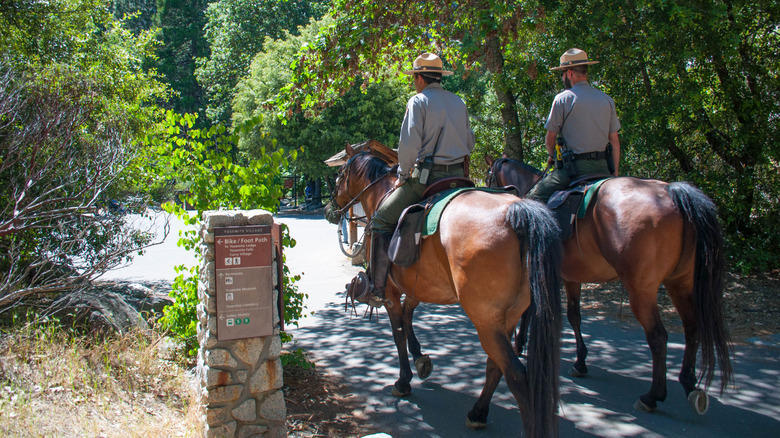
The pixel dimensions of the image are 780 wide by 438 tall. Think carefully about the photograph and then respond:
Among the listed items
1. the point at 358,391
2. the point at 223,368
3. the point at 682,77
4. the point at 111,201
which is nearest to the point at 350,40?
the point at 111,201

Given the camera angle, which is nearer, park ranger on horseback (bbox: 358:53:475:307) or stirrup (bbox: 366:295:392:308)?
park ranger on horseback (bbox: 358:53:475:307)

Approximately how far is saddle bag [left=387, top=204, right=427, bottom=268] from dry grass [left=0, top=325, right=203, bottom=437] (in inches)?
78.0

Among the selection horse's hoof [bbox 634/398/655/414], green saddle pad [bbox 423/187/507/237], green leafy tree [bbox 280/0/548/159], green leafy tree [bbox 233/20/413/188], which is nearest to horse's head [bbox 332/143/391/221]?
green saddle pad [bbox 423/187/507/237]

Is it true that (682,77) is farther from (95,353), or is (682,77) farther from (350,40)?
(95,353)

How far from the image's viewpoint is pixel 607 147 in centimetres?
566

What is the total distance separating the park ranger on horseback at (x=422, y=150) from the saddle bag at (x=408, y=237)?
0.36 metres

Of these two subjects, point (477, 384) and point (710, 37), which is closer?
point (477, 384)

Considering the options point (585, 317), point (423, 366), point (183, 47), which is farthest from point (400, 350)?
point (183, 47)

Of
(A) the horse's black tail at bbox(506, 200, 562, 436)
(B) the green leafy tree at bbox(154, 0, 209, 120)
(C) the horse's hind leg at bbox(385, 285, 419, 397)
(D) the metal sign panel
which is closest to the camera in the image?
(A) the horse's black tail at bbox(506, 200, 562, 436)

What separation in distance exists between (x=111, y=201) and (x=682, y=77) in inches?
338

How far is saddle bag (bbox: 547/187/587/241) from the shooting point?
5074 millimetres

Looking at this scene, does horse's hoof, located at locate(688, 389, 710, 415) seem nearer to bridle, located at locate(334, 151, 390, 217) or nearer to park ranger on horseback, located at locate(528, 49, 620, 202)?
park ranger on horseback, located at locate(528, 49, 620, 202)

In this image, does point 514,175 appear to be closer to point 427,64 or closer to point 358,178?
point 358,178

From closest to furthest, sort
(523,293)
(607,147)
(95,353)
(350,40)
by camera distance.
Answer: (523,293), (95,353), (607,147), (350,40)
